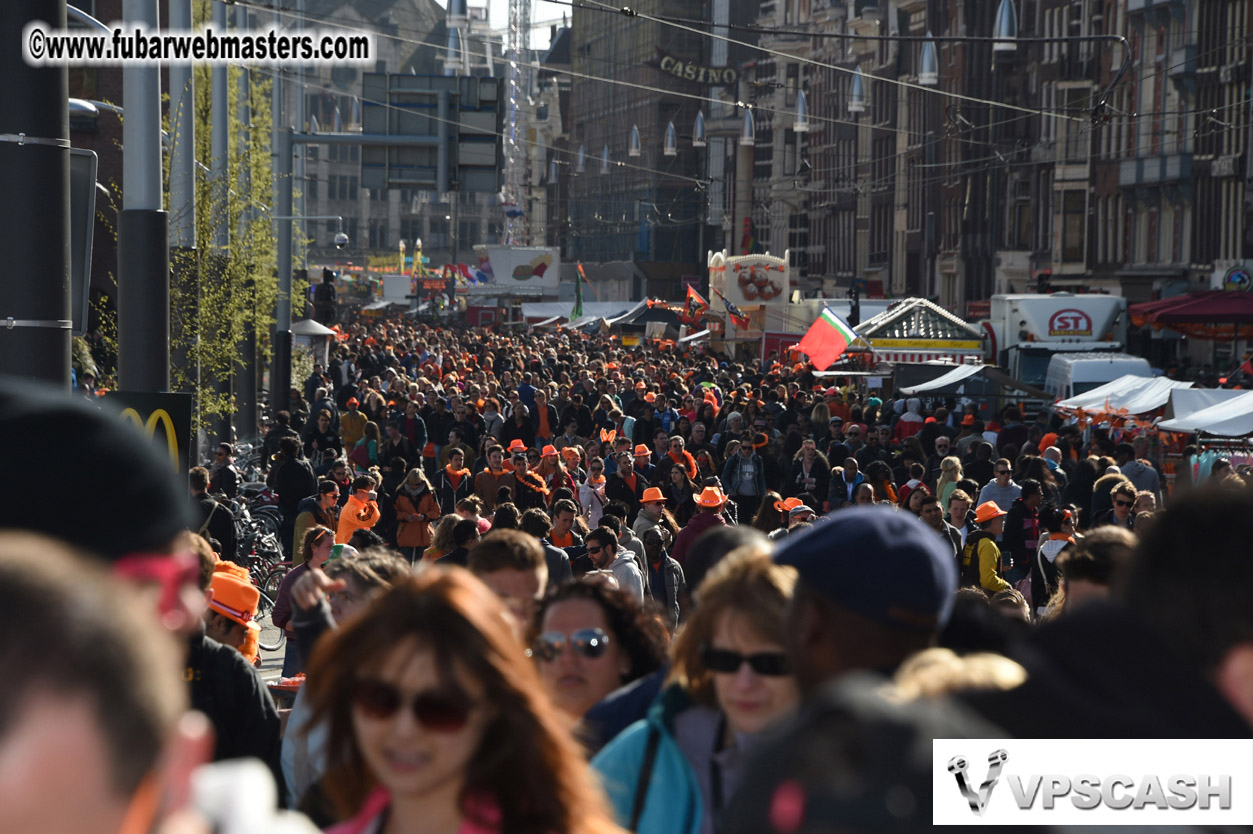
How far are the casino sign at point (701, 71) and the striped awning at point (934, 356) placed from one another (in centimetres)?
6254

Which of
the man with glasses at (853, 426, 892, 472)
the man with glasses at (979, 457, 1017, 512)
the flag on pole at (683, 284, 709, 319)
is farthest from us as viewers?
the flag on pole at (683, 284, 709, 319)

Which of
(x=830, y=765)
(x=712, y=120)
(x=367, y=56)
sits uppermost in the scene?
(x=712, y=120)

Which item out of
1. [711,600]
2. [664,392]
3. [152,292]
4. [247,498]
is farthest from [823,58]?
[711,600]

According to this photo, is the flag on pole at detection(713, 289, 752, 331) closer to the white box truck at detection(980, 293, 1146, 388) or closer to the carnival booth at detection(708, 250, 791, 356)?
the carnival booth at detection(708, 250, 791, 356)

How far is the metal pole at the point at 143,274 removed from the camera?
32.6 feet

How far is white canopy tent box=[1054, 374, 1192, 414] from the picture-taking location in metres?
20.1

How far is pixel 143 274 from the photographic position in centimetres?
991

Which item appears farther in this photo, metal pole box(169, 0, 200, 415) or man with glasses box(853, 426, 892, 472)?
man with glasses box(853, 426, 892, 472)

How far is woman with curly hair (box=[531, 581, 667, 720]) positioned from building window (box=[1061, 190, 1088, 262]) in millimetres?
55585

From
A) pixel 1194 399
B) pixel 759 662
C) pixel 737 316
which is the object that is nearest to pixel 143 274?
pixel 759 662

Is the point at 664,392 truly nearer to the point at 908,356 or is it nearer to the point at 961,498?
the point at 908,356

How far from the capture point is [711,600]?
3246mm

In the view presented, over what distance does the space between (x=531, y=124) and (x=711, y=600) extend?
527 feet

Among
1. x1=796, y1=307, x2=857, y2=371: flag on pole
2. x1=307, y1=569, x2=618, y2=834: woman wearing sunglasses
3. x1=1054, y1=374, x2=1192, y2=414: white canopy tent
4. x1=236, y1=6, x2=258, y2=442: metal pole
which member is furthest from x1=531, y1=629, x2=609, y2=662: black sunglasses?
x1=796, y1=307, x2=857, y2=371: flag on pole
